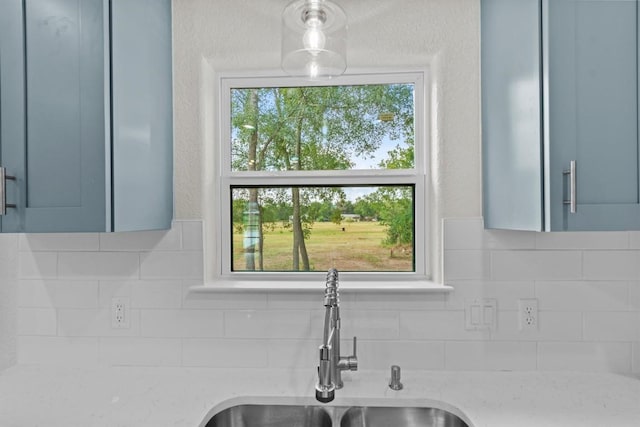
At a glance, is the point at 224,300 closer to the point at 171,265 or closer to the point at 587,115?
the point at 171,265

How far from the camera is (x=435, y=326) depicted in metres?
1.46

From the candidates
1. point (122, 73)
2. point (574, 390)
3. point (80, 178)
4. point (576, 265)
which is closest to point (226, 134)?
point (122, 73)

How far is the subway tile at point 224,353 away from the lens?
58.6 inches

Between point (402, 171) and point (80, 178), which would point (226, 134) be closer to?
point (80, 178)

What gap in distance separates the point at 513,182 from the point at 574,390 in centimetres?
74

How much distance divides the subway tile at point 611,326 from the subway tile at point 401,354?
0.55 meters

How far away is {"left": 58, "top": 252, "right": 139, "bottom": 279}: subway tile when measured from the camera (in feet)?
4.95

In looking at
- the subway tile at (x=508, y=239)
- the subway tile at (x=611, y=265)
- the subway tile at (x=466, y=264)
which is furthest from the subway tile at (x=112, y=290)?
the subway tile at (x=611, y=265)

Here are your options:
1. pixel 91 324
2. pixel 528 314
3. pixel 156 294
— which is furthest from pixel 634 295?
pixel 91 324

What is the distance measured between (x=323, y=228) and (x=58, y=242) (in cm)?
107

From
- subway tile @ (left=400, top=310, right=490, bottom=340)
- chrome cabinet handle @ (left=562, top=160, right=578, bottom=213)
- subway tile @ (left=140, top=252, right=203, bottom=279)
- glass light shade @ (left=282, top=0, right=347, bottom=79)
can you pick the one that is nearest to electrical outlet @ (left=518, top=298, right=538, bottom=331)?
subway tile @ (left=400, top=310, right=490, bottom=340)

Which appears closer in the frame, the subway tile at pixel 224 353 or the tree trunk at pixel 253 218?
the subway tile at pixel 224 353

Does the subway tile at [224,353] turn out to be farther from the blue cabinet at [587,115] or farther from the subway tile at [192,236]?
the blue cabinet at [587,115]

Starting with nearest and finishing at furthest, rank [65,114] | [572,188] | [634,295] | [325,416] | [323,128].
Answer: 1. [572,188]
2. [65,114]
3. [325,416]
4. [634,295]
5. [323,128]
